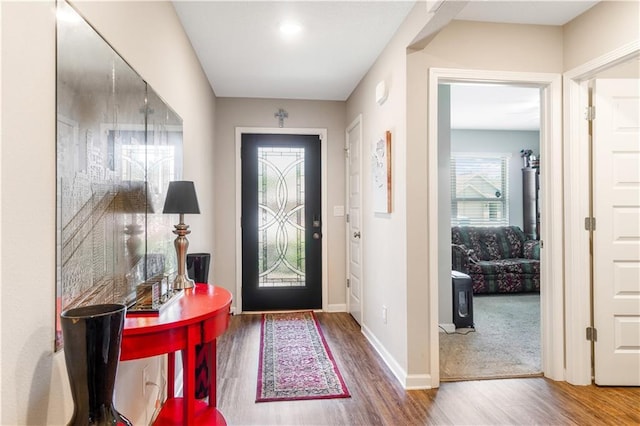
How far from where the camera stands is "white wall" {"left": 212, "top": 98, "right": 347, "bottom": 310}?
4094 millimetres

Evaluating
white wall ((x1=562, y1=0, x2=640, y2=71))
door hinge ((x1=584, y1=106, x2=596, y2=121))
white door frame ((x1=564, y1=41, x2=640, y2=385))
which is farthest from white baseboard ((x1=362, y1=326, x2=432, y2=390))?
white wall ((x1=562, y1=0, x2=640, y2=71))

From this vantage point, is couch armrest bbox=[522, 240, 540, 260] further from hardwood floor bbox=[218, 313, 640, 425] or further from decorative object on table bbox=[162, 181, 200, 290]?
decorative object on table bbox=[162, 181, 200, 290]

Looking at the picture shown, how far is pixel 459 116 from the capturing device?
532 cm

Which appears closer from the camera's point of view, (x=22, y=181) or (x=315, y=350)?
(x=22, y=181)

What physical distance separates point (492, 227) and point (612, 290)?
3395mm

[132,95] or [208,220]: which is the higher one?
[132,95]

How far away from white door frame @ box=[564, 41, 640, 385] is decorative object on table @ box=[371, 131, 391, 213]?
121 centimetres

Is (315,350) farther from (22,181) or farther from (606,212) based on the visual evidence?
(22,181)

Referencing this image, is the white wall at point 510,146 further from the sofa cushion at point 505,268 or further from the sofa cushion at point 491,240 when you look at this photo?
the sofa cushion at point 505,268

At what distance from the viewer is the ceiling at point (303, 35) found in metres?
2.29

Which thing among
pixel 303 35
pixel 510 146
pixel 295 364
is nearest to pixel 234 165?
pixel 303 35

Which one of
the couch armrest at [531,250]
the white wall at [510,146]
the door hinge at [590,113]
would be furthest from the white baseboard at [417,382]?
the white wall at [510,146]

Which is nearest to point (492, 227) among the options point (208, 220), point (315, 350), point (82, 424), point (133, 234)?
point (315, 350)

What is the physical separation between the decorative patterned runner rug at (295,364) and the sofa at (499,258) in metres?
2.19
